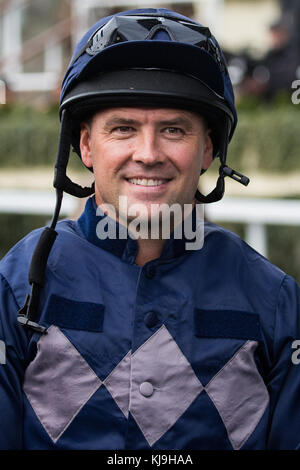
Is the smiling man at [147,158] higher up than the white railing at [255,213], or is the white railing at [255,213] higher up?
the smiling man at [147,158]

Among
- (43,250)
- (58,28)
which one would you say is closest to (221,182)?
(43,250)

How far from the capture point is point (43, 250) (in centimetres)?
187

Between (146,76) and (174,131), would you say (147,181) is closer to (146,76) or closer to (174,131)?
(174,131)

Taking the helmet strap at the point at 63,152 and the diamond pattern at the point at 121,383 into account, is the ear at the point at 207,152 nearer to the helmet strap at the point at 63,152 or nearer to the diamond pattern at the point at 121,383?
the helmet strap at the point at 63,152

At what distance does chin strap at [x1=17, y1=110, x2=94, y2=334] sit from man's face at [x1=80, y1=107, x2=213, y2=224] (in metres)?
0.11

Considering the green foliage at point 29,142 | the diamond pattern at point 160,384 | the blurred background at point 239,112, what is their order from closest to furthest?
the diamond pattern at point 160,384 < the blurred background at point 239,112 < the green foliage at point 29,142

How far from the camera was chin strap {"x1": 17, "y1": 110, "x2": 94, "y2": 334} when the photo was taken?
1767 mm

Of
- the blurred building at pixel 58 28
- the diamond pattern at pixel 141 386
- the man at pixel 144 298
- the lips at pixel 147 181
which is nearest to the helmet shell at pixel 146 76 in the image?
the man at pixel 144 298

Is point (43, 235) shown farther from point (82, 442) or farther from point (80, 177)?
point (80, 177)

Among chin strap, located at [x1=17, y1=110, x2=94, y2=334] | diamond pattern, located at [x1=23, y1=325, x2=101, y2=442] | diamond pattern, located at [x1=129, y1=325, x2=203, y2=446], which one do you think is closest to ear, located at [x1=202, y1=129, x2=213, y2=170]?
chin strap, located at [x1=17, y1=110, x2=94, y2=334]

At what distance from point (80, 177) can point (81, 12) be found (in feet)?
19.8

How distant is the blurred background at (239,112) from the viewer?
525 centimetres

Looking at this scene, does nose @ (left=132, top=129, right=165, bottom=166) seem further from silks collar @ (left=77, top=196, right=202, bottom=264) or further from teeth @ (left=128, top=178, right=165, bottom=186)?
silks collar @ (left=77, top=196, right=202, bottom=264)
